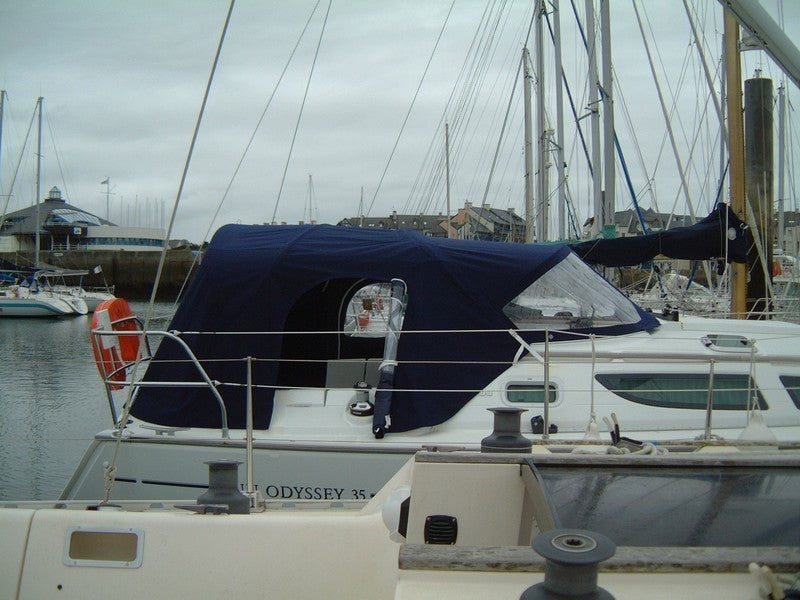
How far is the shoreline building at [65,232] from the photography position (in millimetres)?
70625

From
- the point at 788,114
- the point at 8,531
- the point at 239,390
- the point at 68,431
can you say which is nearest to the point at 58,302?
the point at 68,431

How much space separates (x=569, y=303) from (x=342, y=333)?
2.06m

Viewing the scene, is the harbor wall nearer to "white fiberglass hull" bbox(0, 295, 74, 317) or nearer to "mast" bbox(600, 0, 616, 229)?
"white fiberglass hull" bbox(0, 295, 74, 317)

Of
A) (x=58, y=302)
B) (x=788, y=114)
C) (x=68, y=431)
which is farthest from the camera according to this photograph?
(x=58, y=302)

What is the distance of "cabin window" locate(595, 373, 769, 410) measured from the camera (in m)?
6.06

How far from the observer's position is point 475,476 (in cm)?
272

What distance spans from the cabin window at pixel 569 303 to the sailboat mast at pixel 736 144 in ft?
12.6

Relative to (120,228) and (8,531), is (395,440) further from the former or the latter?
(120,228)

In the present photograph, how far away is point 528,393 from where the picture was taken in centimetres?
604

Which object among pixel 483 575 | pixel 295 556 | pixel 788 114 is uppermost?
pixel 788 114

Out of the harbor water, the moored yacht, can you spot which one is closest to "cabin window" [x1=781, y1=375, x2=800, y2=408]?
the moored yacht

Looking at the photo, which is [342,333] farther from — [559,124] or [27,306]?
[27,306]

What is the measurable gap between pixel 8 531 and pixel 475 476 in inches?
64.4

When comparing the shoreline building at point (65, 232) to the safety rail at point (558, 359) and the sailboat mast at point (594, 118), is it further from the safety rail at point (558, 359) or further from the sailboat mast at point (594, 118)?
the safety rail at point (558, 359)
